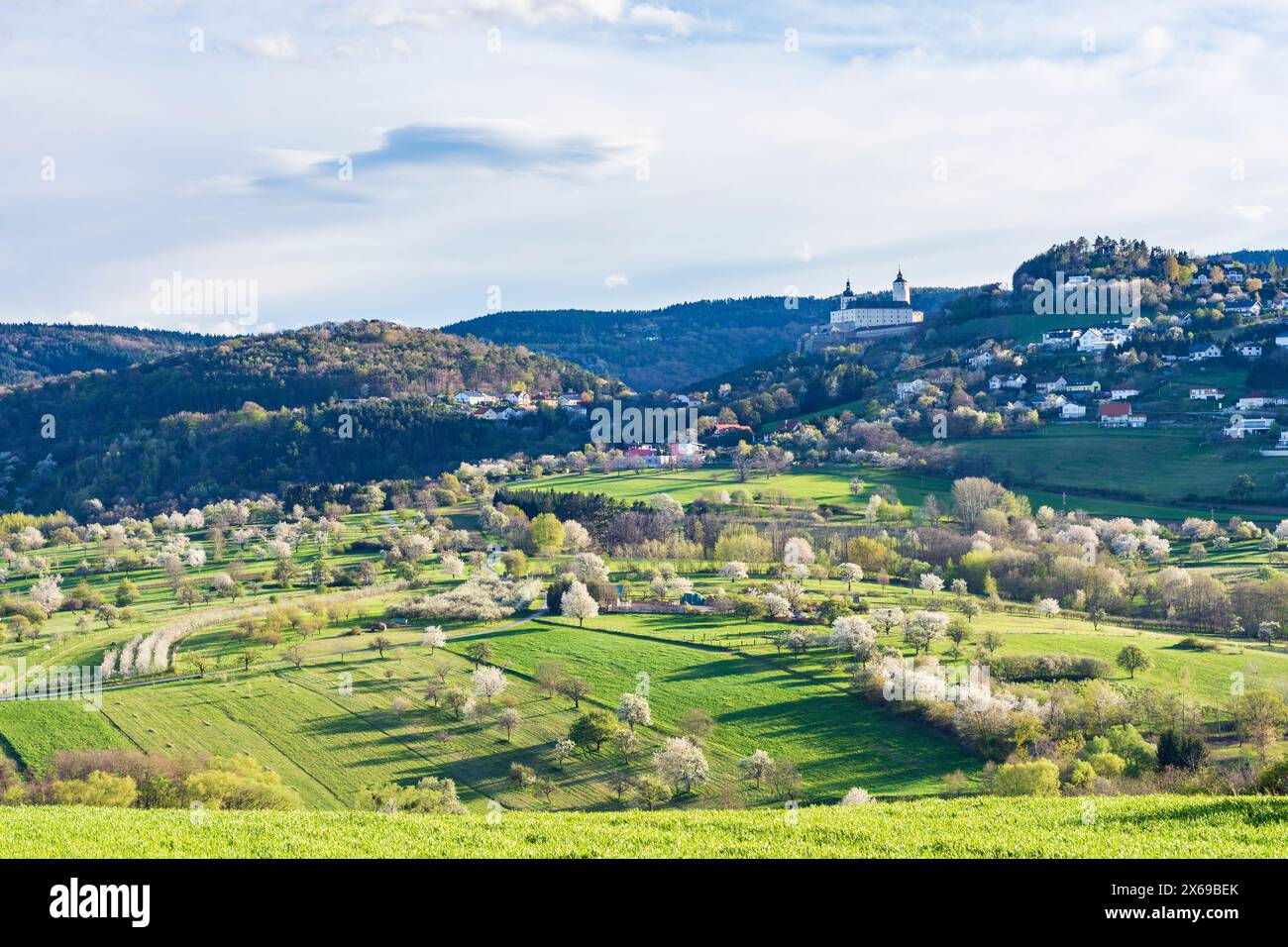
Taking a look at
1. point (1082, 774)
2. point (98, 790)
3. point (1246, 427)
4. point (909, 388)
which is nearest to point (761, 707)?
point (1082, 774)

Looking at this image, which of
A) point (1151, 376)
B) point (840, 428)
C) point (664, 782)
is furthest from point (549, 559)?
point (1151, 376)

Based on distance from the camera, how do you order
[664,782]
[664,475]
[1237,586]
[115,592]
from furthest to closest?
1. [664,475]
2. [115,592]
3. [1237,586]
4. [664,782]

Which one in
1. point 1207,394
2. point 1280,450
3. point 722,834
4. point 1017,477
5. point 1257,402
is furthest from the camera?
point 1207,394

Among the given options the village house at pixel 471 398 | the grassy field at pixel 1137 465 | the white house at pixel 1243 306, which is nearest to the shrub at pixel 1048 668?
the grassy field at pixel 1137 465

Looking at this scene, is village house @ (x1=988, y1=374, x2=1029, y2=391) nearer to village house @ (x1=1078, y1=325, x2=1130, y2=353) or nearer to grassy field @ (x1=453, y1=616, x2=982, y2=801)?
village house @ (x1=1078, y1=325, x2=1130, y2=353)

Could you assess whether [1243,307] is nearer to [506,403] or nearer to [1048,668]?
[506,403]
